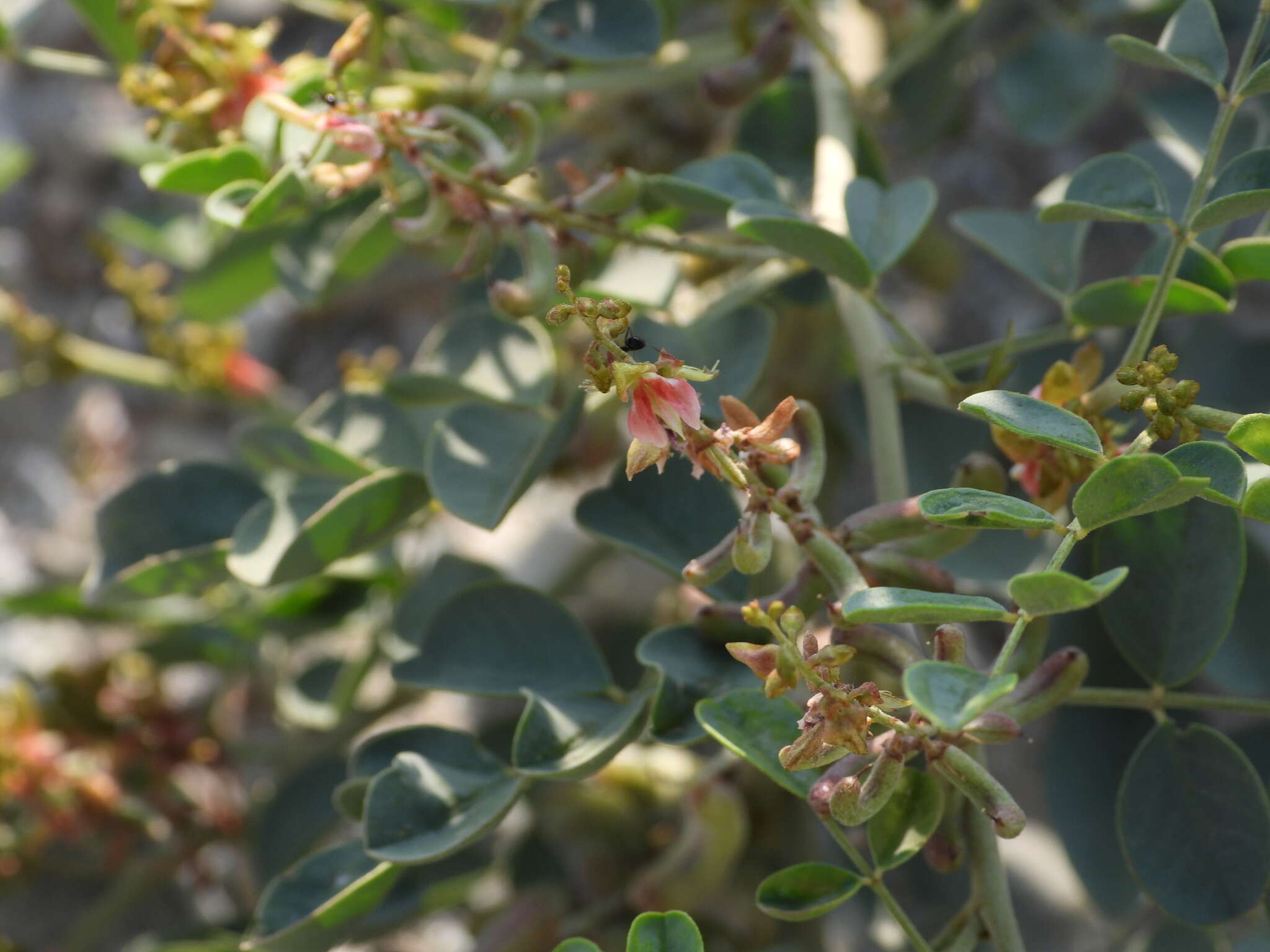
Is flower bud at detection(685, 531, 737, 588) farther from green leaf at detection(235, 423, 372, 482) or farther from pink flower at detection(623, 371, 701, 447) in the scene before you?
green leaf at detection(235, 423, 372, 482)

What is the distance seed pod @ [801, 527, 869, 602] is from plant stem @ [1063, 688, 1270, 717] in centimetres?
17

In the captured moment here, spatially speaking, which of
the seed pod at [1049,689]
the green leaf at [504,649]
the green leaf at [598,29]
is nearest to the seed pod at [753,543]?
the seed pod at [1049,689]

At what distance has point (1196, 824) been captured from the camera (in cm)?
68

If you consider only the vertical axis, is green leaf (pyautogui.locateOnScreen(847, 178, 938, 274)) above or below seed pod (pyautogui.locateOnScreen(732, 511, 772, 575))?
above

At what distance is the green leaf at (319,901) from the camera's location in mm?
659

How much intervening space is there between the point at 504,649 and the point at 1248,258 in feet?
1.61

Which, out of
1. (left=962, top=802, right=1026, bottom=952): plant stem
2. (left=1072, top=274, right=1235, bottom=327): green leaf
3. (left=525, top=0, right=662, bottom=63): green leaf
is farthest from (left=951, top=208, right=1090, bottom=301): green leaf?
(left=962, top=802, right=1026, bottom=952): plant stem

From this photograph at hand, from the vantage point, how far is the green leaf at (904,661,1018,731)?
0.41 metres

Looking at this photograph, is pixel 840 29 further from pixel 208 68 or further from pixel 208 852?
pixel 208 852

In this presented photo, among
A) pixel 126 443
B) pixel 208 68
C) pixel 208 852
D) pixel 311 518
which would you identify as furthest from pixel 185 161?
pixel 126 443

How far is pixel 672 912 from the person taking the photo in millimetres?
578

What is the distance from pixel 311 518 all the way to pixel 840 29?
760 mm

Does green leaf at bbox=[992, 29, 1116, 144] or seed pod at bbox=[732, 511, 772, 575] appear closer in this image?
seed pod at bbox=[732, 511, 772, 575]

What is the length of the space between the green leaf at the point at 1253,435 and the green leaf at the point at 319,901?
1.51ft
